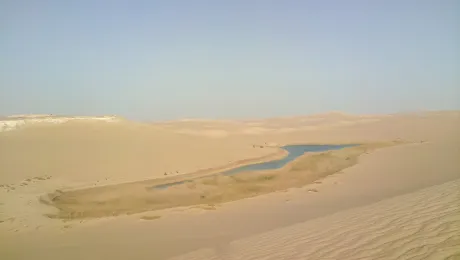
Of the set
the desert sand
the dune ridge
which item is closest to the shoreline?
the desert sand

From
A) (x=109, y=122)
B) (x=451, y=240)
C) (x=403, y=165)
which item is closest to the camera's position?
(x=451, y=240)

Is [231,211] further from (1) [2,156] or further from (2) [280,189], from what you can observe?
(1) [2,156]

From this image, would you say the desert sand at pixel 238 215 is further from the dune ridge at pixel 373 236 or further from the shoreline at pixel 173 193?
the shoreline at pixel 173 193

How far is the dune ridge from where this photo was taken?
16.9 feet

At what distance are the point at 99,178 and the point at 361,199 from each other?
12345 mm

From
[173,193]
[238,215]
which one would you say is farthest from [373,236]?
[173,193]

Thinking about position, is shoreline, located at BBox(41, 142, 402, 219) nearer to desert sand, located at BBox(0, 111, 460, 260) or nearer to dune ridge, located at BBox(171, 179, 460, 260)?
desert sand, located at BBox(0, 111, 460, 260)

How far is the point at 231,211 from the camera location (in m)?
10.4

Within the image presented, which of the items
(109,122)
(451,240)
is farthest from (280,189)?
(109,122)

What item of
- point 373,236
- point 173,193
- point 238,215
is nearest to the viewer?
point 373,236

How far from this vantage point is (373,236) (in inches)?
233

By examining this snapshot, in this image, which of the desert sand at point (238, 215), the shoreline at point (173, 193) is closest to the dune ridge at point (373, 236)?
the desert sand at point (238, 215)

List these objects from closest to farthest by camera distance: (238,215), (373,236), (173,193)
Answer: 1. (373,236)
2. (238,215)
3. (173,193)

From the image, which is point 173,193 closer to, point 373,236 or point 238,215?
point 238,215
